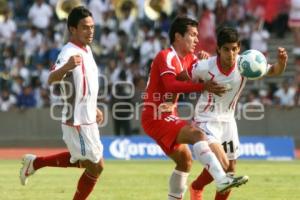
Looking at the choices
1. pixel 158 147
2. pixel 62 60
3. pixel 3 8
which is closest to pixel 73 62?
pixel 62 60

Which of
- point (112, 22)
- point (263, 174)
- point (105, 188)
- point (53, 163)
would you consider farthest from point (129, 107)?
point (53, 163)

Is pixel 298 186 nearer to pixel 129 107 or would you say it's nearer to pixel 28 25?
pixel 129 107

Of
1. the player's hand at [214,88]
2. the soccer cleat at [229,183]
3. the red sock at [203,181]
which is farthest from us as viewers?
the red sock at [203,181]

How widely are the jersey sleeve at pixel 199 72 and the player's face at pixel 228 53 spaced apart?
21 centimetres

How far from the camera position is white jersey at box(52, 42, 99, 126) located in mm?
10914

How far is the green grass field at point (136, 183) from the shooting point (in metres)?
13.6

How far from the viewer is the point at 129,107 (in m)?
25.8

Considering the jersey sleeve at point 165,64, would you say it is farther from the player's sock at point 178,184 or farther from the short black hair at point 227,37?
the player's sock at point 178,184

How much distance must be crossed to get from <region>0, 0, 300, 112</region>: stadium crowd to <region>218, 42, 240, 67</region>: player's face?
574 inches

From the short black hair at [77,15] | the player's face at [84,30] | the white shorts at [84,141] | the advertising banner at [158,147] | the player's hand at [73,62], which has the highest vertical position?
the short black hair at [77,15]

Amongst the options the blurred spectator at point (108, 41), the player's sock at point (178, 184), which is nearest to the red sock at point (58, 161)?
the player's sock at point (178, 184)

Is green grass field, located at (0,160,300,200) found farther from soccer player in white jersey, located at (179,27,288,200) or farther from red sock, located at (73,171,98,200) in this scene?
soccer player in white jersey, located at (179,27,288,200)

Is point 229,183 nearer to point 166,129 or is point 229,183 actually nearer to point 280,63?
point 166,129

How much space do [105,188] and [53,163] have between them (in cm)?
317
